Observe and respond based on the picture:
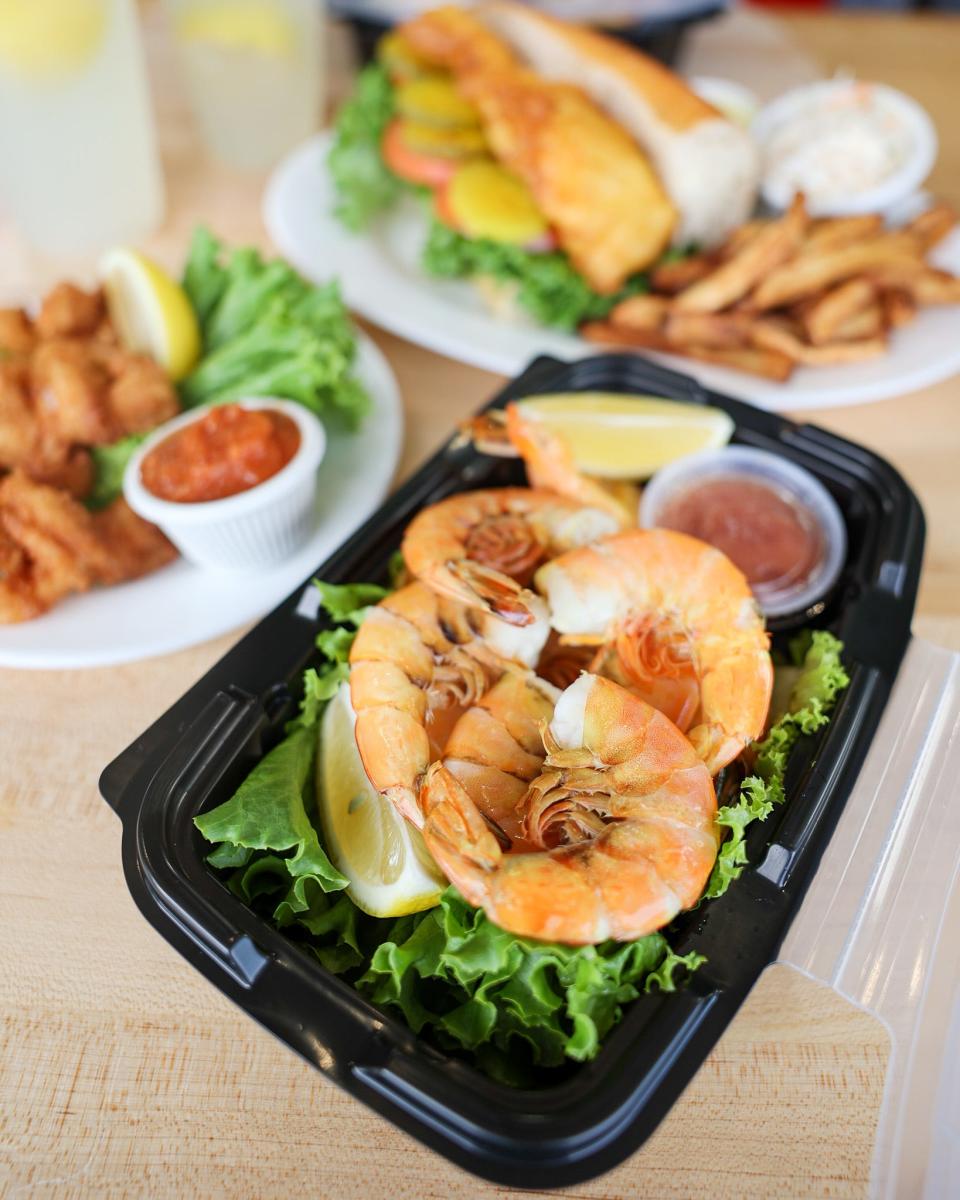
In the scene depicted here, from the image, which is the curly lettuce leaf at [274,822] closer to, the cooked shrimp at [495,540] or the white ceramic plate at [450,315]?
the cooked shrimp at [495,540]

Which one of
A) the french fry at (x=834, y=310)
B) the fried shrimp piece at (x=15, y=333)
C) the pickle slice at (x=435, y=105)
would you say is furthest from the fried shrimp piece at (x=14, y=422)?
the french fry at (x=834, y=310)

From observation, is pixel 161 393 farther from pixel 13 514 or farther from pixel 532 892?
pixel 532 892

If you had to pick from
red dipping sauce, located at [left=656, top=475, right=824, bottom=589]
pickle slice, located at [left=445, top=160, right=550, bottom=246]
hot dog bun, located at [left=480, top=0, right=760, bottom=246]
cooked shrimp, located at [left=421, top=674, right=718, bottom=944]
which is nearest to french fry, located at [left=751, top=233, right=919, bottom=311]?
hot dog bun, located at [left=480, top=0, right=760, bottom=246]

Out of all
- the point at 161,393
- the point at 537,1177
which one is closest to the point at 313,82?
the point at 161,393

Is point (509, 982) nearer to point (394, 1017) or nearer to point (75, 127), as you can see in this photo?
point (394, 1017)

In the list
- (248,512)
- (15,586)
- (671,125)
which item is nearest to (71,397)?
(15,586)

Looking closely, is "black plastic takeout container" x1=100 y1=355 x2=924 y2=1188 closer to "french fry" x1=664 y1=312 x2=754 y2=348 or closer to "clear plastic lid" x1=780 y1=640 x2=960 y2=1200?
"clear plastic lid" x1=780 y1=640 x2=960 y2=1200
